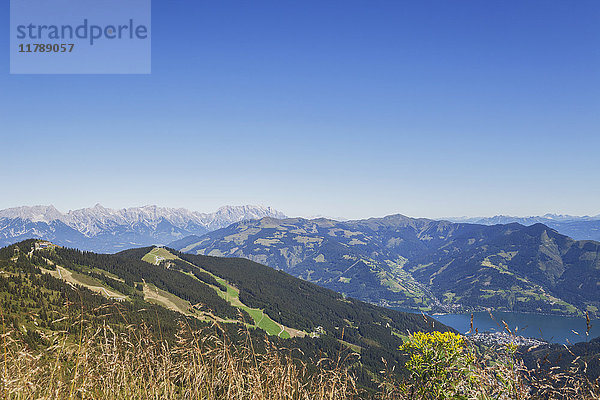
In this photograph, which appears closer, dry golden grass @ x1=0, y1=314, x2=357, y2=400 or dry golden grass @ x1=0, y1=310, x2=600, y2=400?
dry golden grass @ x1=0, y1=310, x2=600, y2=400

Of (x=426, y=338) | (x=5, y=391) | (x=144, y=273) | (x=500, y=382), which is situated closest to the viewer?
(x=5, y=391)

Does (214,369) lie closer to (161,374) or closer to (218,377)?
(218,377)

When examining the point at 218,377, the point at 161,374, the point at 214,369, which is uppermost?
the point at 161,374

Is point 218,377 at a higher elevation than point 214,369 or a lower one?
lower

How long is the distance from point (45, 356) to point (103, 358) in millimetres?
1502

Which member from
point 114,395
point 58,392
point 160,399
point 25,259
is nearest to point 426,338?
point 160,399

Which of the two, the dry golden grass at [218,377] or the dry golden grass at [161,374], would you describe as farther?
the dry golden grass at [161,374]

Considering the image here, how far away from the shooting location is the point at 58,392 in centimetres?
501

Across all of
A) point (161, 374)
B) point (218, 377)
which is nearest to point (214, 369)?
point (218, 377)

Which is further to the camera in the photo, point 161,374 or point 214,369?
point 214,369

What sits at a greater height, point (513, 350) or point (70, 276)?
point (513, 350)

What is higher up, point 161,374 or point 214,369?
point 161,374

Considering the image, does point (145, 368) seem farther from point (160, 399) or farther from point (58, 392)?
point (58, 392)

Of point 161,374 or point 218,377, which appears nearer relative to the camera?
point 161,374
